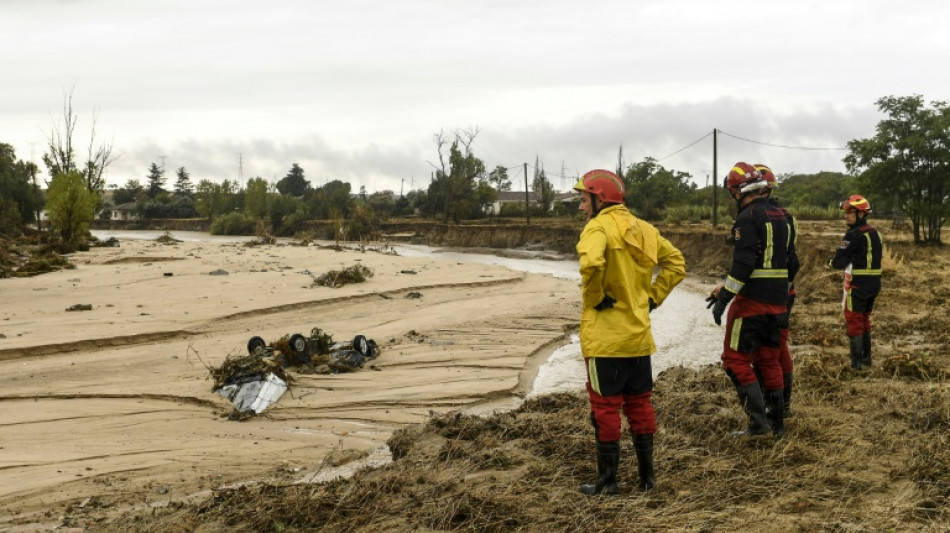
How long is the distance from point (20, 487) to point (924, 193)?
93.1ft

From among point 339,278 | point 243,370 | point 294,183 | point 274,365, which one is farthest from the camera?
point 294,183

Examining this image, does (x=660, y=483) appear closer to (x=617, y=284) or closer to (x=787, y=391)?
(x=617, y=284)

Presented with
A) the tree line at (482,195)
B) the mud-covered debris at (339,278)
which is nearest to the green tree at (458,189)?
the tree line at (482,195)

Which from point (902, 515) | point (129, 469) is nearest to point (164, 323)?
point (129, 469)

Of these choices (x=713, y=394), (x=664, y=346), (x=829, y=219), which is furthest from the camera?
(x=829, y=219)

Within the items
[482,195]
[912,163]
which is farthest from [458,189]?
[912,163]

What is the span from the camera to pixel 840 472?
492 centimetres

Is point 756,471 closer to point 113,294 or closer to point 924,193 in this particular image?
point 113,294

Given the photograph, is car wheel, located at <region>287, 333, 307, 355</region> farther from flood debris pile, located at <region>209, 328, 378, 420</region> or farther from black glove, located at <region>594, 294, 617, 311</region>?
black glove, located at <region>594, 294, 617, 311</region>

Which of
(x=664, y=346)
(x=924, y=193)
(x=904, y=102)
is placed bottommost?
(x=664, y=346)

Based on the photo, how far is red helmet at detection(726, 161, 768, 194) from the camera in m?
5.77

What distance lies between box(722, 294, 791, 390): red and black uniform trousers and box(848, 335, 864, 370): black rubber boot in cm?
326

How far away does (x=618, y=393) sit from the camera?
4.65 meters

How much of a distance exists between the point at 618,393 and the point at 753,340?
158 centimetres
